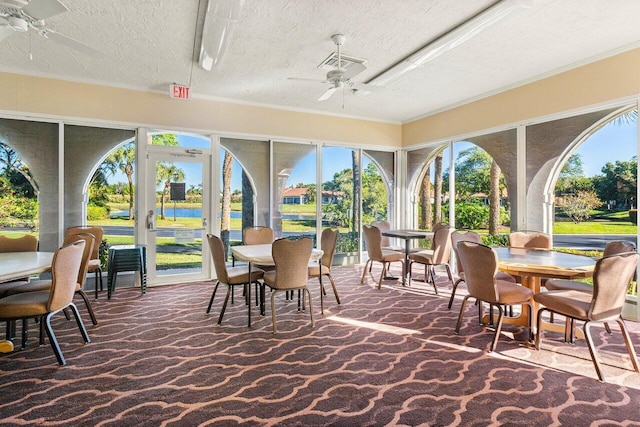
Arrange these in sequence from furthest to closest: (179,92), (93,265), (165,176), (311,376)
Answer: (165,176), (179,92), (93,265), (311,376)

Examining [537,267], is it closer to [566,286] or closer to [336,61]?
[566,286]

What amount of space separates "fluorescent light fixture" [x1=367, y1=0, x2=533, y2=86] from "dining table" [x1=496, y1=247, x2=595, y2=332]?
231 centimetres

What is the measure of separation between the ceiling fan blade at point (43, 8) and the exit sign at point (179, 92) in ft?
8.14

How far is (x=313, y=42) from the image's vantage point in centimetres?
397

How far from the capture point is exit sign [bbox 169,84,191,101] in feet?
17.3

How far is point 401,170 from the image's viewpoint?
25.9 feet

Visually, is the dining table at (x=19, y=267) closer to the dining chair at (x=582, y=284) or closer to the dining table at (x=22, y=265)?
the dining table at (x=22, y=265)

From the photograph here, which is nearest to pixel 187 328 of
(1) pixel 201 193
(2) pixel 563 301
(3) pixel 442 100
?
(1) pixel 201 193

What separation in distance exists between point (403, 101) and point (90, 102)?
529 centimetres

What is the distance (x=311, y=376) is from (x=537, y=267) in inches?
85.7

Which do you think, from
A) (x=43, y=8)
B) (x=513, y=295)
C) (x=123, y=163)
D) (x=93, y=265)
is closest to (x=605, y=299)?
(x=513, y=295)

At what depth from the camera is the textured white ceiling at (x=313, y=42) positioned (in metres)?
3.28

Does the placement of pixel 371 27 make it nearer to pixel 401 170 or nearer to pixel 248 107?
pixel 248 107

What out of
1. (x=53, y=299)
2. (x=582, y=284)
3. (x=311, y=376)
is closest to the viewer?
(x=311, y=376)
